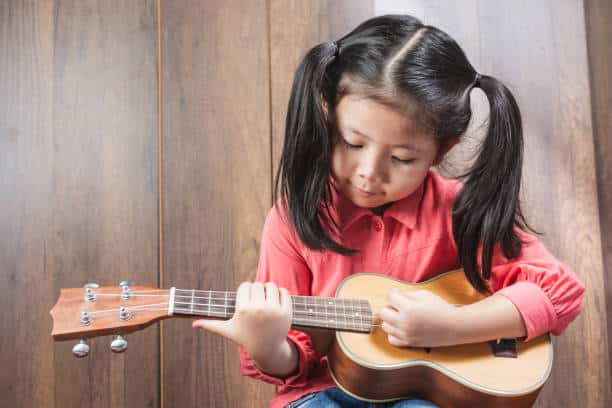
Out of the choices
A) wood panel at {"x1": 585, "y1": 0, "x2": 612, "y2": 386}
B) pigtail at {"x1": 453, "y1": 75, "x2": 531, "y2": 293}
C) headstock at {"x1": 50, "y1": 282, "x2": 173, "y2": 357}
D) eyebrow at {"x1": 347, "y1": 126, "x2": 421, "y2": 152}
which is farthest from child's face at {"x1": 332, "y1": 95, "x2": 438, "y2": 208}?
wood panel at {"x1": 585, "y1": 0, "x2": 612, "y2": 386}

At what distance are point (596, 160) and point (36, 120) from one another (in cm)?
131

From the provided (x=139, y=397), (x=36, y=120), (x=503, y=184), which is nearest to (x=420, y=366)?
(x=503, y=184)

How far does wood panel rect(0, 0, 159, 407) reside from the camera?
1190mm

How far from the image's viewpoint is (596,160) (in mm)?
1390

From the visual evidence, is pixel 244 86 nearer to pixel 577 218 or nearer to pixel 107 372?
pixel 107 372

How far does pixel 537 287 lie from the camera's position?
0.94 metres

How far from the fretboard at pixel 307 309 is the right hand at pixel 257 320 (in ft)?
0.06

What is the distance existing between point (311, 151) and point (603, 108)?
0.88m

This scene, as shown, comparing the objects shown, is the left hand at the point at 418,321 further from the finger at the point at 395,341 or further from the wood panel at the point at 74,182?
the wood panel at the point at 74,182

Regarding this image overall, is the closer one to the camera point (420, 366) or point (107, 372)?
point (420, 366)

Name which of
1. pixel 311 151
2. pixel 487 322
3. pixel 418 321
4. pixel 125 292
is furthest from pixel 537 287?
pixel 125 292

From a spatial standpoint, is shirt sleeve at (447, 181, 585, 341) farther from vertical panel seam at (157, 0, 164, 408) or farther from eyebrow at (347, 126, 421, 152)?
vertical panel seam at (157, 0, 164, 408)

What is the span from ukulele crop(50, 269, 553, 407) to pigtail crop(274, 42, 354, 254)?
11 cm

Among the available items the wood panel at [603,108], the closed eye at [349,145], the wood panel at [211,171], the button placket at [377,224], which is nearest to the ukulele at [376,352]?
the button placket at [377,224]
